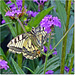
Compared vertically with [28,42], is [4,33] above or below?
below

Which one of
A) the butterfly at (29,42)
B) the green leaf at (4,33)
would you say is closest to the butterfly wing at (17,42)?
the butterfly at (29,42)

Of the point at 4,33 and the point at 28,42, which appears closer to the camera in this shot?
the point at 28,42

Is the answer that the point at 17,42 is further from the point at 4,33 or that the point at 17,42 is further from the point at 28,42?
the point at 4,33

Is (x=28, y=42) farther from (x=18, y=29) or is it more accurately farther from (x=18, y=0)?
(x=18, y=0)

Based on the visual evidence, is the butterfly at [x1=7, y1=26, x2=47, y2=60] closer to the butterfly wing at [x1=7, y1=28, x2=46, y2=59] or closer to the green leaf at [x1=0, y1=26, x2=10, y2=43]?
the butterfly wing at [x1=7, y1=28, x2=46, y2=59]

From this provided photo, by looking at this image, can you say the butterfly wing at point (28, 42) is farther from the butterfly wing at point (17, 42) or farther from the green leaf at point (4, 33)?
the green leaf at point (4, 33)

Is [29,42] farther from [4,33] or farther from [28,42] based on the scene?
[4,33]

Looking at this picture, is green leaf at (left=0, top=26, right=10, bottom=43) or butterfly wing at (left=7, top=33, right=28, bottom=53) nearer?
butterfly wing at (left=7, top=33, right=28, bottom=53)

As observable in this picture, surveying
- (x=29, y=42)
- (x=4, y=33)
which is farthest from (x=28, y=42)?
(x=4, y=33)

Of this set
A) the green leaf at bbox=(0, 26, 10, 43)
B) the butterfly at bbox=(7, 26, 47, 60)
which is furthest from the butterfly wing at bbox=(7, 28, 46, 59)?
the green leaf at bbox=(0, 26, 10, 43)
